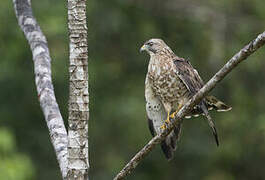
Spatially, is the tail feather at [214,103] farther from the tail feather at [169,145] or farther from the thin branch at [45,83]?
the thin branch at [45,83]

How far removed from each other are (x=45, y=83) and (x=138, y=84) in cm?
515

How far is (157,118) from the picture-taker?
4.54 meters

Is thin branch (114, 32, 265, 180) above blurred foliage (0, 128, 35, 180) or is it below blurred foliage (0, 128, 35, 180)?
above

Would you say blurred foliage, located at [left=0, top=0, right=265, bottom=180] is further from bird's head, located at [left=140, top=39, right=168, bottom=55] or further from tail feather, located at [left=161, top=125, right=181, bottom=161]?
tail feather, located at [left=161, top=125, right=181, bottom=161]

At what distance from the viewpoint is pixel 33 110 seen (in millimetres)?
8516

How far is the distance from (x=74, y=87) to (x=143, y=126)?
541cm

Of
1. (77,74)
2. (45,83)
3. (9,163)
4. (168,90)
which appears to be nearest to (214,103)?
(168,90)

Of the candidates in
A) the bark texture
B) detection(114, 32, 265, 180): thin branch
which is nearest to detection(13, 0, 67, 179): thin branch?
the bark texture

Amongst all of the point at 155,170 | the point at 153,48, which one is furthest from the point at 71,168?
the point at 155,170

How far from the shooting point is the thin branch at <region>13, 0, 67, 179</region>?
3602 millimetres

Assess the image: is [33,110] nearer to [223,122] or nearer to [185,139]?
[185,139]

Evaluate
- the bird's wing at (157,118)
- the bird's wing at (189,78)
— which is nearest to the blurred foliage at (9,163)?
the bird's wing at (157,118)

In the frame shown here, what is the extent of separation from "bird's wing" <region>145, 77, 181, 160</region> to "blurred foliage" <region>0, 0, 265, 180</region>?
3.63 meters

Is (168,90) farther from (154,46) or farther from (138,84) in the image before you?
(138,84)
